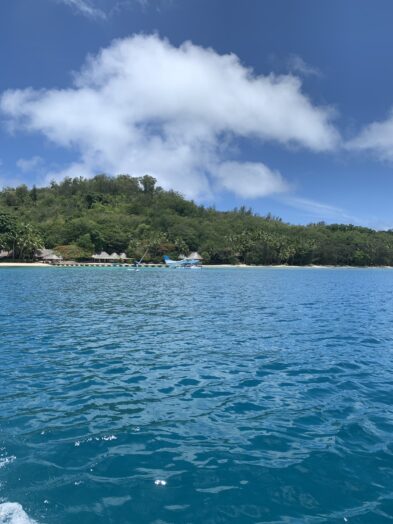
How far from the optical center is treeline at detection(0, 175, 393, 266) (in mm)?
131625

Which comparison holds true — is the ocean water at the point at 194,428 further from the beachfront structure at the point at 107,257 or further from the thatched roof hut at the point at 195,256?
the thatched roof hut at the point at 195,256

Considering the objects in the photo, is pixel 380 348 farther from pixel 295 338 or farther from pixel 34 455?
pixel 34 455

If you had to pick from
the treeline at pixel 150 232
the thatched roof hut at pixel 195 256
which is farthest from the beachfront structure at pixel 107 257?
the thatched roof hut at pixel 195 256

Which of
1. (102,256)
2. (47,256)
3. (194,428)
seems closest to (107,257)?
(102,256)

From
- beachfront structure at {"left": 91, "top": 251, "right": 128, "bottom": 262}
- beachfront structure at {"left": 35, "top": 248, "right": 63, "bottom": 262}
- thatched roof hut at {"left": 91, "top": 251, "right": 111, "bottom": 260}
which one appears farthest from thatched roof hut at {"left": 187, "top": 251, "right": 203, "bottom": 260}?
beachfront structure at {"left": 35, "top": 248, "right": 63, "bottom": 262}

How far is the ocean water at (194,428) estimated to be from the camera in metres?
5.53

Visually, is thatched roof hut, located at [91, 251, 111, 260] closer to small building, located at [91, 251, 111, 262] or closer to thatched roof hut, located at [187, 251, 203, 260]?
small building, located at [91, 251, 111, 262]

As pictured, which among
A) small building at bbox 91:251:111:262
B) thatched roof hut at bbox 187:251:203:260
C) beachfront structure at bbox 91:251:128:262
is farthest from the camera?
thatched roof hut at bbox 187:251:203:260

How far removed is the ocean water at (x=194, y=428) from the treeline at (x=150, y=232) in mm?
98040

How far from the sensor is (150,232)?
482 feet

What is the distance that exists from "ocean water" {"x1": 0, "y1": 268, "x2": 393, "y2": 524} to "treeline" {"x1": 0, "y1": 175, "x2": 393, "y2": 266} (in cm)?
9804

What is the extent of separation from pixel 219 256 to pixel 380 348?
401 feet

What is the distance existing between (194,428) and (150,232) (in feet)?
461

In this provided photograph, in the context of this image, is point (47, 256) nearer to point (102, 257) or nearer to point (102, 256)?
point (102, 257)
